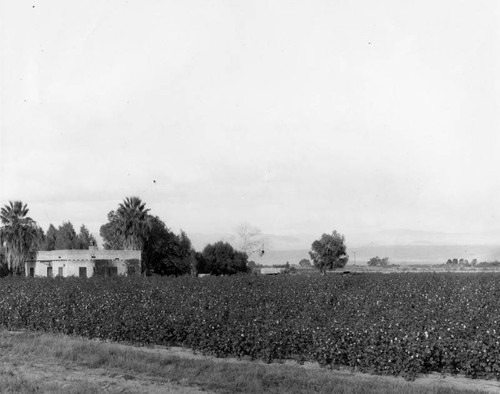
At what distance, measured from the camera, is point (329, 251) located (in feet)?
288

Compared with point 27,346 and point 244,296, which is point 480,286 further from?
point 27,346

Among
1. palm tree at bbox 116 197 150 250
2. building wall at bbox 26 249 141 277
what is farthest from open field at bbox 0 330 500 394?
palm tree at bbox 116 197 150 250

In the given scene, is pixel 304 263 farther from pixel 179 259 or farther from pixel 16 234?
pixel 16 234

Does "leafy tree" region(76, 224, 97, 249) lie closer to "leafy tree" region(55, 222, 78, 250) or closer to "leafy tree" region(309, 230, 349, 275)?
"leafy tree" region(55, 222, 78, 250)

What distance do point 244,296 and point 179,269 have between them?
143 feet

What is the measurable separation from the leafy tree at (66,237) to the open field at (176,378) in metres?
69.0

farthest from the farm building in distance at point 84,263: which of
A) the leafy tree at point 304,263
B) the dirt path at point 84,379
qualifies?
the leafy tree at point 304,263

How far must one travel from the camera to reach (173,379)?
11469 mm

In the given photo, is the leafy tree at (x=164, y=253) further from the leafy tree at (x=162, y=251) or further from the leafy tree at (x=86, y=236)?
the leafy tree at (x=86, y=236)

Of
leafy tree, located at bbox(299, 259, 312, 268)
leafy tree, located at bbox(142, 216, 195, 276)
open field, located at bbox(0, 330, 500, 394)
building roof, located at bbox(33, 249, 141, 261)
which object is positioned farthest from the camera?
leafy tree, located at bbox(299, 259, 312, 268)

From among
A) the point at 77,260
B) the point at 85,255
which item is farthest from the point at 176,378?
the point at 85,255

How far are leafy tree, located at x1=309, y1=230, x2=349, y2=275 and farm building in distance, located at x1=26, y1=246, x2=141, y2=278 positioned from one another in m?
43.3

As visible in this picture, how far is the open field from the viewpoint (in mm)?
10305

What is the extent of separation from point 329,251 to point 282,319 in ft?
241
